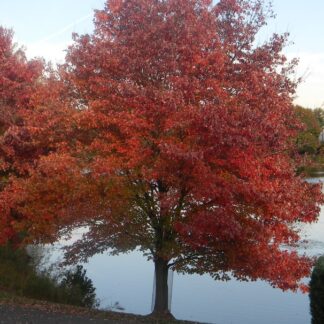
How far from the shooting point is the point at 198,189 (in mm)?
11883

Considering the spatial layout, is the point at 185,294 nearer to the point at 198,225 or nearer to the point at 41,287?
the point at 41,287

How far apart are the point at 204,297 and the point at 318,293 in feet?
38.8

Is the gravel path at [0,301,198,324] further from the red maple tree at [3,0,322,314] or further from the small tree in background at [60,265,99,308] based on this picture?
the small tree in background at [60,265,99,308]

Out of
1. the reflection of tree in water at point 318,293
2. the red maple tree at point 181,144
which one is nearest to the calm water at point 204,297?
the red maple tree at point 181,144

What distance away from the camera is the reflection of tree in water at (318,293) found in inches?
357

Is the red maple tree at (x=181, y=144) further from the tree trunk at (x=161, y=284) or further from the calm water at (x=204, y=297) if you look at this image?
the calm water at (x=204, y=297)

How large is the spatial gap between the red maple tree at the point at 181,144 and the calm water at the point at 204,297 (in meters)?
4.95

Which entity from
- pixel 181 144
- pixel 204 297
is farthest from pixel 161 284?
pixel 204 297

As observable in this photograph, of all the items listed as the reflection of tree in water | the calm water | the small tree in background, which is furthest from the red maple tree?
the calm water

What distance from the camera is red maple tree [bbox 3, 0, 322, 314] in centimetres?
1188

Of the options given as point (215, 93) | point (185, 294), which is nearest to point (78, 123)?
point (215, 93)

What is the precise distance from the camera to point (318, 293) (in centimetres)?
918

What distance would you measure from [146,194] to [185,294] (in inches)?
327

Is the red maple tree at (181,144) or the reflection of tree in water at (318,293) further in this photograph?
the red maple tree at (181,144)
